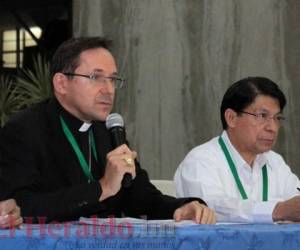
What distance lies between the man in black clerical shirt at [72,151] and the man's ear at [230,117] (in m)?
0.70

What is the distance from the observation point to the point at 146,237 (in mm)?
1687

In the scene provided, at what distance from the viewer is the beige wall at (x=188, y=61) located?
5230 millimetres

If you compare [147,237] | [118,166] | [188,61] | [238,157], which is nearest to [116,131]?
[118,166]

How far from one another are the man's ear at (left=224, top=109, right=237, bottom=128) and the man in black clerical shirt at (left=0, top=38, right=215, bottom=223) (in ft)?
2.29

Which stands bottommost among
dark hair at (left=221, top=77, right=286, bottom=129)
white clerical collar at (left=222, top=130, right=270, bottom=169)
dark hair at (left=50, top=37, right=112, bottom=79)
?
white clerical collar at (left=222, top=130, right=270, bottom=169)

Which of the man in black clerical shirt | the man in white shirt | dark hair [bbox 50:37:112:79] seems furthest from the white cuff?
dark hair [bbox 50:37:112:79]

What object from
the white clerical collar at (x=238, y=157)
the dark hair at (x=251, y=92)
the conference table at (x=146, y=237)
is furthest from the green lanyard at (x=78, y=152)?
the dark hair at (x=251, y=92)

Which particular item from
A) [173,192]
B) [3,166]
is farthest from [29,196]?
[173,192]

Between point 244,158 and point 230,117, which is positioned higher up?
point 230,117

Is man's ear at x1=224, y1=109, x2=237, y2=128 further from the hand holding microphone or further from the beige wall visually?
the beige wall

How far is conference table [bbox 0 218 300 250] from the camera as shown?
63.7 inches

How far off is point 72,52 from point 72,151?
410 millimetres

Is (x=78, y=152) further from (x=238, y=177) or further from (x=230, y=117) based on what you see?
(x=230, y=117)

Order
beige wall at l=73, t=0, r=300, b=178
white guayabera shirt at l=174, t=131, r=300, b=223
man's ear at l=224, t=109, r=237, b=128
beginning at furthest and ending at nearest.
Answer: beige wall at l=73, t=0, r=300, b=178 < man's ear at l=224, t=109, r=237, b=128 < white guayabera shirt at l=174, t=131, r=300, b=223
